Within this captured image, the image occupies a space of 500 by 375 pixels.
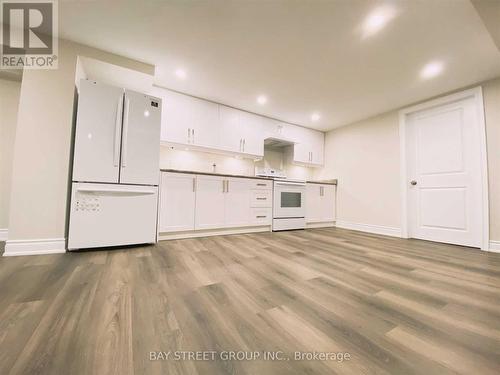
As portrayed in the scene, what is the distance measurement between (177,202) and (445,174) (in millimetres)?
3815

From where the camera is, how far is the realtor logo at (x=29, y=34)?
1645 millimetres

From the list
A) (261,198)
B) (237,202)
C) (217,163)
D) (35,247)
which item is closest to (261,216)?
(261,198)

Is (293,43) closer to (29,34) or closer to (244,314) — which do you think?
(244,314)

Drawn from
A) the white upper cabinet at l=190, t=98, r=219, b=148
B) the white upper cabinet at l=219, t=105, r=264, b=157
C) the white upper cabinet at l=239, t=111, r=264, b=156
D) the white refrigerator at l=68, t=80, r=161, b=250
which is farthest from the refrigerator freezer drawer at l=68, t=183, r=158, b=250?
the white upper cabinet at l=239, t=111, r=264, b=156

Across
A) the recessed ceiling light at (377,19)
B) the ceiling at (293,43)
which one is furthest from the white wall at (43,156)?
the recessed ceiling light at (377,19)

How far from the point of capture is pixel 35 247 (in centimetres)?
179

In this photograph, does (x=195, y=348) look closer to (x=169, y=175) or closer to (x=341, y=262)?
(x=341, y=262)

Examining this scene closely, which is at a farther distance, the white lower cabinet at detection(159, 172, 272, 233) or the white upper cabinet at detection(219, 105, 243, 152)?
the white upper cabinet at detection(219, 105, 243, 152)

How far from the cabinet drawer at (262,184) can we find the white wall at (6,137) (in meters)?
3.17

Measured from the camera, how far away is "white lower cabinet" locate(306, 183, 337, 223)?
375 cm

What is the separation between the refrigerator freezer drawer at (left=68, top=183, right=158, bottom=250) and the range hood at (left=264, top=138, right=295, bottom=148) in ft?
7.99

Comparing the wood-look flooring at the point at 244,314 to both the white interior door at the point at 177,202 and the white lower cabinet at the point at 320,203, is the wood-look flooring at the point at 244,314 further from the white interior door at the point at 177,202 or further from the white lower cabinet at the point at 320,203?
the white lower cabinet at the point at 320,203

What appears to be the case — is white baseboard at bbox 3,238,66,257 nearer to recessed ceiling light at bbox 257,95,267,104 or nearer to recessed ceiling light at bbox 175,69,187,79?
recessed ceiling light at bbox 175,69,187,79

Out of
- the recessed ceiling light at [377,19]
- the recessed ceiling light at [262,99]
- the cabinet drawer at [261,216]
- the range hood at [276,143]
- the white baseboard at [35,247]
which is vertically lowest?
the white baseboard at [35,247]
